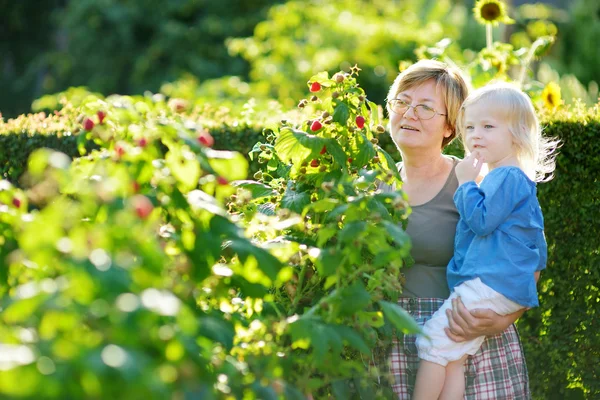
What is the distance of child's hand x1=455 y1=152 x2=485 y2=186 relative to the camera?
9.80 ft

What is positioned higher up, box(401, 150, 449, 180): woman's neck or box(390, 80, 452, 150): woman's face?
box(390, 80, 452, 150): woman's face

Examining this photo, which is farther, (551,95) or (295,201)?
(551,95)

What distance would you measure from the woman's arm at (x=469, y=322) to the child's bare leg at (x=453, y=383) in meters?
0.10

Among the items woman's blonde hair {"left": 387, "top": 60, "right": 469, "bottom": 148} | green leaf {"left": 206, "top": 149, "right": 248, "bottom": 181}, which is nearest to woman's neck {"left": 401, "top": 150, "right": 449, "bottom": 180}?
woman's blonde hair {"left": 387, "top": 60, "right": 469, "bottom": 148}

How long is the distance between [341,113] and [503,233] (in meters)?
0.68

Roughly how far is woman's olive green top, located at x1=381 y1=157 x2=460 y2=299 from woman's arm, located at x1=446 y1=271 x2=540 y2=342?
0.63 ft

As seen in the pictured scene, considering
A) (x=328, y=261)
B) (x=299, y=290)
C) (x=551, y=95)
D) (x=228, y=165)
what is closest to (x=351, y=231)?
(x=328, y=261)

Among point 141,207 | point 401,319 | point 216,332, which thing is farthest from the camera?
point 401,319

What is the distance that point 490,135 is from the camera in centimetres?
296

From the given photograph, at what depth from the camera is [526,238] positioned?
2.89 meters

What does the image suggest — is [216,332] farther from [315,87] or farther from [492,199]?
[492,199]

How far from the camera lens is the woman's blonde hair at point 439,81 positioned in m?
3.20

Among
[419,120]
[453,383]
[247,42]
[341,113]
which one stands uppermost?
[341,113]

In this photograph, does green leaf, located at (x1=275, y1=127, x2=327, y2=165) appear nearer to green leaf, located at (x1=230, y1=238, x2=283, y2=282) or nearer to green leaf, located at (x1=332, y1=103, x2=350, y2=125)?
green leaf, located at (x1=332, y1=103, x2=350, y2=125)
